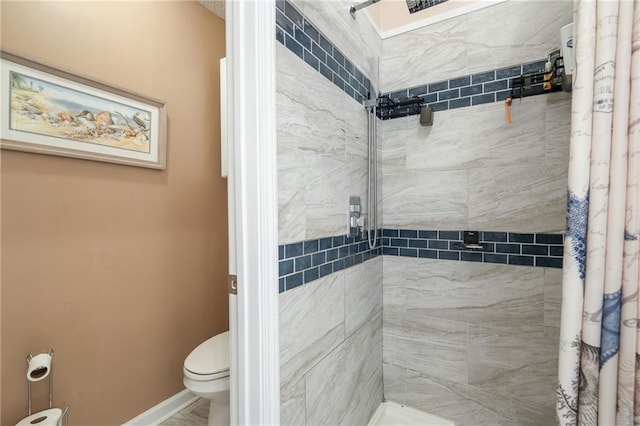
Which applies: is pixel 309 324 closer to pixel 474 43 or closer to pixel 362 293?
pixel 362 293

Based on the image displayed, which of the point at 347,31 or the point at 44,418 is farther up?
the point at 347,31

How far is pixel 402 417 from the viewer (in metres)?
1.69

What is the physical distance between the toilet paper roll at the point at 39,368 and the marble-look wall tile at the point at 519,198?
2173 mm

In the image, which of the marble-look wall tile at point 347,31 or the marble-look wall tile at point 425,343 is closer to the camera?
the marble-look wall tile at point 347,31

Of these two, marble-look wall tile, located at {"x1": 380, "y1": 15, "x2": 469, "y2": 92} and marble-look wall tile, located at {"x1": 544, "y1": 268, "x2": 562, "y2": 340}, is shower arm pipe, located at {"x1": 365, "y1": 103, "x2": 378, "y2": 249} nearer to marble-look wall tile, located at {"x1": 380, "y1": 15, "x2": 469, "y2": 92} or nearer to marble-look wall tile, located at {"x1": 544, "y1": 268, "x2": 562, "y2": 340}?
marble-look wall tile, located at {"x1": 380, "y1": 15, "x2": 469, "y2": 92}

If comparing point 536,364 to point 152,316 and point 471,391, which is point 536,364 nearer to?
point 471,391

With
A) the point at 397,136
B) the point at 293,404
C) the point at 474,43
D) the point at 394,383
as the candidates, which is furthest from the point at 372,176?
the point at 394,383

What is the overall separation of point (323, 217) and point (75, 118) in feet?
4.56

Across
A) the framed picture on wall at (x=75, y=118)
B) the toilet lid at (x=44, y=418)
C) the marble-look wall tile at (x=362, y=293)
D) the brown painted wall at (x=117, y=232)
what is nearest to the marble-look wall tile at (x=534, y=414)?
the marble-look wall tile at (x=362, y=293)

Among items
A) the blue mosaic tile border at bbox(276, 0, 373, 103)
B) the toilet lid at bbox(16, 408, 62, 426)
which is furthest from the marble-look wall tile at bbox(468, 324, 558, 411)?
the toilet lid at bbox(16, 408, 62, 426)

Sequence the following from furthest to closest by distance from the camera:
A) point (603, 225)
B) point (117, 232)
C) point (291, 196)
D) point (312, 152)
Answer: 1. point (117, 232)
2. point (312, 152)
3. point (291, 196)
4. point (603, 225)

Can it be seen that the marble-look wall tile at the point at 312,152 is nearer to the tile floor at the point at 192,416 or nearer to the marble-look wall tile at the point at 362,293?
the marble-look wall tile at the point at 362,293

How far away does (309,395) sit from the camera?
1.12 m

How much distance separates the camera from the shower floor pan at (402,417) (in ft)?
5.36
